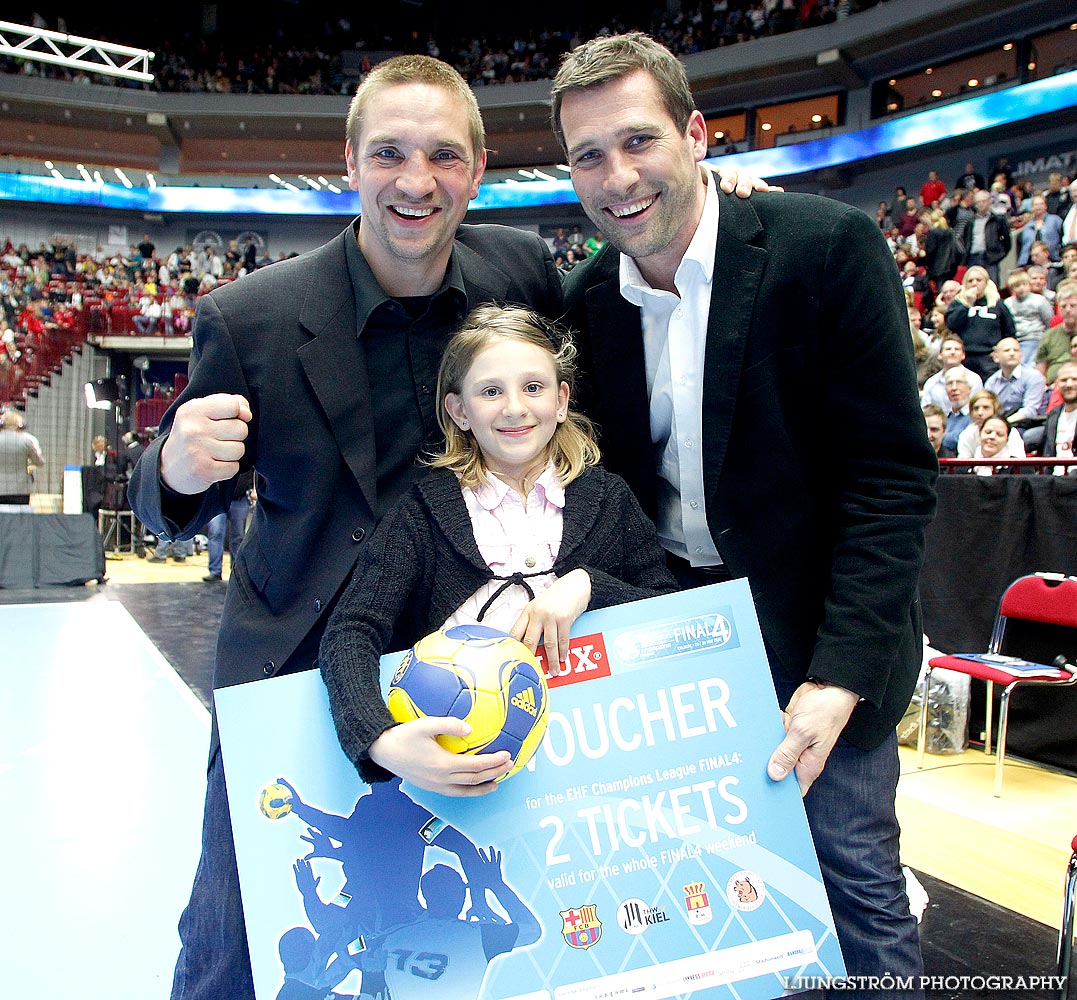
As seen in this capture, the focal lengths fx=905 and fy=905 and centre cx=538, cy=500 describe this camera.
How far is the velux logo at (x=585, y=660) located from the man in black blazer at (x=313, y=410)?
1.57ft

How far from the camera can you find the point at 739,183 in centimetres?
202

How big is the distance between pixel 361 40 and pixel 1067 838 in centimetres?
3072

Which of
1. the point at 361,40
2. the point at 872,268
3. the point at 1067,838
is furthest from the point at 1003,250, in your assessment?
the point at 361,40

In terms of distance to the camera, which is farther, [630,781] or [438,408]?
[438,408]

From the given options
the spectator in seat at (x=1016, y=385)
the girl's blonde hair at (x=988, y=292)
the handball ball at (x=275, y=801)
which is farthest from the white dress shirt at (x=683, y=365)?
the girl's blonde hair at (x=988, y=292)

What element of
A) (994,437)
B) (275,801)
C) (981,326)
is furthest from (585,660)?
(981,326)

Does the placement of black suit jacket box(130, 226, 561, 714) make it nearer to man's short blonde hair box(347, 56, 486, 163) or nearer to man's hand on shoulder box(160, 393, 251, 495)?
man's hand on shoulder box(160, 393, 251, 495)

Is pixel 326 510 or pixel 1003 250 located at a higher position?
pixel 1003 250

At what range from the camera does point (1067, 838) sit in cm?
380

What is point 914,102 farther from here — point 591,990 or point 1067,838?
point 591,990

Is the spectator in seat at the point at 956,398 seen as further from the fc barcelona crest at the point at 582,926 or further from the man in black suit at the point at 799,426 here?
the fc barcelona crest at the point at 582,926

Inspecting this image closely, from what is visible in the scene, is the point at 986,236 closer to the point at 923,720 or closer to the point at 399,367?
the point at 923,720

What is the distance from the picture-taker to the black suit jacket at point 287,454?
1829mm

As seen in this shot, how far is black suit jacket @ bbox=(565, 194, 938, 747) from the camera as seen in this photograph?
1736 millimetres
